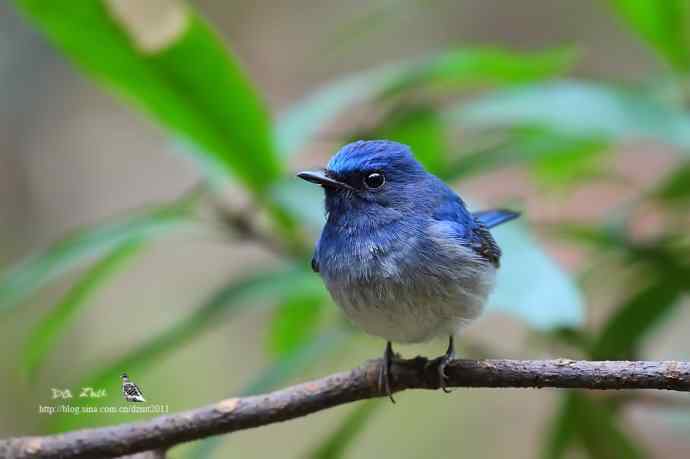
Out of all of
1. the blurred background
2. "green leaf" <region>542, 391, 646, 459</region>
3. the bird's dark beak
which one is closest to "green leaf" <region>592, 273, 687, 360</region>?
the blurred background

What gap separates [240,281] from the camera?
286 cm

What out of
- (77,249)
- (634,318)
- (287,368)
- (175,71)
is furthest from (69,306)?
(634,318)

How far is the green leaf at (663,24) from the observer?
2736 millimetres

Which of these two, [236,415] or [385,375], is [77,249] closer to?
[236,415]

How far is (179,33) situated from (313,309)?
1.13 meters

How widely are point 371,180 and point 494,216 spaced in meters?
0.60

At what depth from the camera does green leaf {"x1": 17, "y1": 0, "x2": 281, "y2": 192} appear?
255cm

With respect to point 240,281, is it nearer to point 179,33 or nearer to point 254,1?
point 179,33

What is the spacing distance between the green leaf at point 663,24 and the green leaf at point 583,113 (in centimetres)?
22

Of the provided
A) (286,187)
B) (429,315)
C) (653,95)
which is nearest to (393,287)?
(429,315)

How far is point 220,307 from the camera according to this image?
2.76 m

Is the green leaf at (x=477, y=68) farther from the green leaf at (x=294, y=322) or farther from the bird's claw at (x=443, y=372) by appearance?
the bird's claw at (x=443, y=372)

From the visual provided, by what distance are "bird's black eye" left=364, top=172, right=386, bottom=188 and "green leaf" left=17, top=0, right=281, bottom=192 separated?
66 centimetres

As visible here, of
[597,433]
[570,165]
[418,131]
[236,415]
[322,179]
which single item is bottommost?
[236,415]
